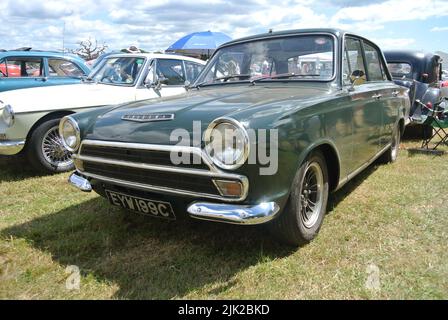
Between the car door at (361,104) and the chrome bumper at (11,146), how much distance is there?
389cm

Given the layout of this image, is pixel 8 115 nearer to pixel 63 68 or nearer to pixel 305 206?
pixel 63 68

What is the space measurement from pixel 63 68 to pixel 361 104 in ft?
21.3

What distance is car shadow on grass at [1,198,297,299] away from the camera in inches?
104

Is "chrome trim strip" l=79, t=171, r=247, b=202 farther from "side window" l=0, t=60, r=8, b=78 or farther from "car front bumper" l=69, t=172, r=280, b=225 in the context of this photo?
"side window" l=0, t=60, r=8, b=78

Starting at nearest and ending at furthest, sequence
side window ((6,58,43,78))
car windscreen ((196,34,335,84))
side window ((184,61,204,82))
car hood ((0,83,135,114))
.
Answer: car windscreen ((196,34,335,84)) < car hood ((0,83,135,114)) < side window ((184,61,204,82)) < side window ((6,58,43,78))

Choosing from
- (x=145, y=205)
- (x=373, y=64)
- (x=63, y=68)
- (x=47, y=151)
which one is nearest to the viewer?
(x=145, y=205)

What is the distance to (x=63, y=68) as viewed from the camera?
8.26 m

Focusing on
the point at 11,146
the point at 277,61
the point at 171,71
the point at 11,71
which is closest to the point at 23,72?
the point at 11,71

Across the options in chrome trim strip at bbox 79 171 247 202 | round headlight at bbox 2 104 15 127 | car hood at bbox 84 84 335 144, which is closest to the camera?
chrome trim strip at bbox 79 171 247 202

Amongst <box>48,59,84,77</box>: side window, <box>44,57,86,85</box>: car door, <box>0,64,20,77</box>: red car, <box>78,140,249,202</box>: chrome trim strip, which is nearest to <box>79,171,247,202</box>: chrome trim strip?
<box>78,140,249,202</box>: chrome trim strip

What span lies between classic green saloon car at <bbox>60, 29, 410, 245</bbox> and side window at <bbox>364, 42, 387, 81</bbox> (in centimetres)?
32

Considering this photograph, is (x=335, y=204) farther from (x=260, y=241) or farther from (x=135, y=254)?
(x=135, y=254)

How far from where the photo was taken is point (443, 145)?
7.14 meters

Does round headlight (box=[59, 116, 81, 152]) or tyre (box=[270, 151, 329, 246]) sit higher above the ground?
round headlight (box=[59, 116, 81, 152])
